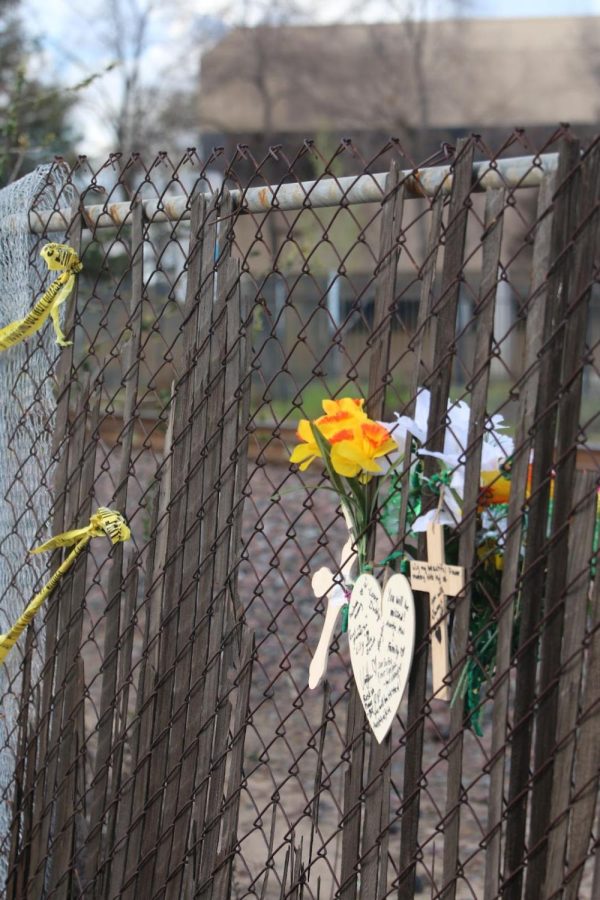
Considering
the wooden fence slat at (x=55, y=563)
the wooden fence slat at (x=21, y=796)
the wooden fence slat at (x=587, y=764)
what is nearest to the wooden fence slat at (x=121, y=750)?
the wooden fence slat at (x=55, y=563)

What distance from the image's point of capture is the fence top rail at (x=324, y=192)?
Answer: 1815 mm

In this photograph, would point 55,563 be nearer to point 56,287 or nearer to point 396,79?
point 56,287

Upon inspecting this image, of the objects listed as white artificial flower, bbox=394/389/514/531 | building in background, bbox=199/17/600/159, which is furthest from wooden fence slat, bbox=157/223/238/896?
building in background, bbox=199/17/600/159

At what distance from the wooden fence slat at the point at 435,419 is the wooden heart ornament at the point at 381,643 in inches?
1.6

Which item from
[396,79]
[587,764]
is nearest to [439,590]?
[587,764]

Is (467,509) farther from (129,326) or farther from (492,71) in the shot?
(492,71)

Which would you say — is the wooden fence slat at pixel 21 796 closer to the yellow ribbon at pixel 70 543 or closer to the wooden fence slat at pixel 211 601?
the yellow ribbon at pixel 70 543

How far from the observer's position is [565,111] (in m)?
31.6

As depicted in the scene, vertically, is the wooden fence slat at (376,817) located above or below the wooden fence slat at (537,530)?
below

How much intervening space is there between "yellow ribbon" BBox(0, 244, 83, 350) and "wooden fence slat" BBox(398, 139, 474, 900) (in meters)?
1.16

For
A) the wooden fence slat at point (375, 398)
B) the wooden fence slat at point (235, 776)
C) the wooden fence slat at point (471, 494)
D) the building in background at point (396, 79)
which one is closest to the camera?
the wooden fence slat at point (471, 494)

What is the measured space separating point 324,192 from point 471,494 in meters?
0.70

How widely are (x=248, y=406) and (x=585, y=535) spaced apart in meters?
0.87

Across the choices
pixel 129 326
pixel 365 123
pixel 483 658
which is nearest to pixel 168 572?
pixel 129 326
